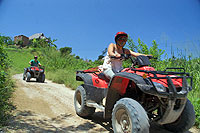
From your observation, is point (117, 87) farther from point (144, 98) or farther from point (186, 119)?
point (186, 119)

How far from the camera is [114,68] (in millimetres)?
3521

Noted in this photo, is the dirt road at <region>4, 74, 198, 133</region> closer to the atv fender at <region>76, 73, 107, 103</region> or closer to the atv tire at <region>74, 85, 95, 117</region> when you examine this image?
the atv tire at <region>74, 85, 95, 117</region>

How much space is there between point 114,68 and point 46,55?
18717 millimetres

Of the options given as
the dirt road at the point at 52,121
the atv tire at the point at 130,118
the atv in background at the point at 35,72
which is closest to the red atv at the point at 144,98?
the atv tire at the point at 130,118

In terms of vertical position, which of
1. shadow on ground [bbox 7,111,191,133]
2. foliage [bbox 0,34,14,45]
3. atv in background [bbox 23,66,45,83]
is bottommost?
shadow on ground [bbox 7,111,191,133]

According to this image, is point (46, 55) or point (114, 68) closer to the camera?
point (114, 68)

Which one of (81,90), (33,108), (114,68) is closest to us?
(114,68)

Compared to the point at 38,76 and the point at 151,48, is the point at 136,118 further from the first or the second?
the point at 38,76

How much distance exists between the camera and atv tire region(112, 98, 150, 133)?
84.6 inches

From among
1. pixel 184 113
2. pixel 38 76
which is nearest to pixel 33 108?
pixel 184 113

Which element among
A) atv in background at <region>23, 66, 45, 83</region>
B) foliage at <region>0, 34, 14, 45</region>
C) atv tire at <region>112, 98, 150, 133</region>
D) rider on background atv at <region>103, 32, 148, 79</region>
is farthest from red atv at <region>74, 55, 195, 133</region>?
atv in background at <region>23, 66, 45, 83</region>

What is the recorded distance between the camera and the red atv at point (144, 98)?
2160 millimetres

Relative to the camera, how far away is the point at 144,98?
2764 millimetres

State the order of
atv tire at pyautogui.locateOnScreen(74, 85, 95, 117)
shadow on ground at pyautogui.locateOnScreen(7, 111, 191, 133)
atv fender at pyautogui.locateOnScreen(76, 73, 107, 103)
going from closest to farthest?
1. shadow on ground at pyautogui.locateOnScreen(7, 111, 191, 133)
2. atv fender at pyautogui.locateOnScreen(76, 73, 107, 103)
3. atv tire at pyautogui.locateOnScreen(74, 85, 95, 117)
